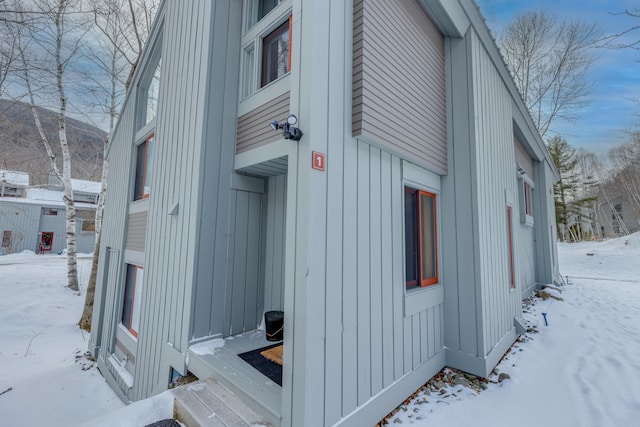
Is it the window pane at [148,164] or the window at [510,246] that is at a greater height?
the window pane at [148,164]

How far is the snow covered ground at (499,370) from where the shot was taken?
8.55 ft

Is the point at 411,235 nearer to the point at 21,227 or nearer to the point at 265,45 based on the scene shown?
the point at 265,45

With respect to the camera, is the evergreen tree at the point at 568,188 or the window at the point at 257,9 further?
the evergreen tree at the point at 568,188

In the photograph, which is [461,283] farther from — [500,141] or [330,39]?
[330,39]

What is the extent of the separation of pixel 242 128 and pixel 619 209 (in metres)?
35.5

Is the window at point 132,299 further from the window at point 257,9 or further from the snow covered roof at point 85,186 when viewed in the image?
the snow covered roof at point 85,186

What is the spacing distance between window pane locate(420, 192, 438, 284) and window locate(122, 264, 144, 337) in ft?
15.4

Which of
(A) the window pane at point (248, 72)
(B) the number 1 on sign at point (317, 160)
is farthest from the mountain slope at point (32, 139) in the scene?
(B) the number 1 on sign at point (317, 160)

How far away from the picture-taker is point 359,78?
2547 millimetres

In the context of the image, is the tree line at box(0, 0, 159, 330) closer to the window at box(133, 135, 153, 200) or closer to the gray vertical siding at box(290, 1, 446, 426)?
the window at box(133, 135, 153, 200)

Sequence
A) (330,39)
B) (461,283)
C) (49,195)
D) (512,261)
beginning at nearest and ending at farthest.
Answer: (330,39) < (461,283) < (512,261) < (49,195)

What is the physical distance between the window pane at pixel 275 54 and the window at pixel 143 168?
10.4 ft

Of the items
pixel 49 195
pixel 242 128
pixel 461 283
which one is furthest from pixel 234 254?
pixel 49 195

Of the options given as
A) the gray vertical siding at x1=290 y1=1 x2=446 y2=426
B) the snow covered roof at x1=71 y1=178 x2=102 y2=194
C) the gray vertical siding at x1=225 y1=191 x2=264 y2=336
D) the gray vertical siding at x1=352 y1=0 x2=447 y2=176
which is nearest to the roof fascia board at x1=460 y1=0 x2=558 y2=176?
the gray vertical siding at x1=352 y1=0 x2=447 y2=176
